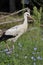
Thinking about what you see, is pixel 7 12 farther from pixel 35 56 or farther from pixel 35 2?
pixel 35 56

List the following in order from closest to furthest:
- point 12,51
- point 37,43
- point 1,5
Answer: point 12,51 → point 37,43 → point 1,5

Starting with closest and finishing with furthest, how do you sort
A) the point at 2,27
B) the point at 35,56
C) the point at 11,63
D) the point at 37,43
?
the point at 11,63 → the point at 35,56 → the point at 37,43 → the point at 2,27

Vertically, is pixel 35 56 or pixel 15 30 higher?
pixel 15 30

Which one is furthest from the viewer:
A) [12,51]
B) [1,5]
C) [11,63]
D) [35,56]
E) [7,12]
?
[1,5]

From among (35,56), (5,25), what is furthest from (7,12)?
(35,56)

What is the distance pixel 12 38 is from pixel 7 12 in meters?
4.38

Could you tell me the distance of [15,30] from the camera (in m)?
7.05

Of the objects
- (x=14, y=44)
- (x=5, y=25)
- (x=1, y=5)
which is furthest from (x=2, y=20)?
(x=14, y=44)

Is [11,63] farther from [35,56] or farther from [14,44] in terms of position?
[14,44]

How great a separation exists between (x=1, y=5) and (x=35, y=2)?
1.49 meters

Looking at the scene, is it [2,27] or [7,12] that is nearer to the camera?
[2,27]

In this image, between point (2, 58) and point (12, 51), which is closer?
point (2, 58)

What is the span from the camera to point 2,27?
9602 mm

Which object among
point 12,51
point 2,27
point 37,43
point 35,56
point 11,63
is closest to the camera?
point 11,63
